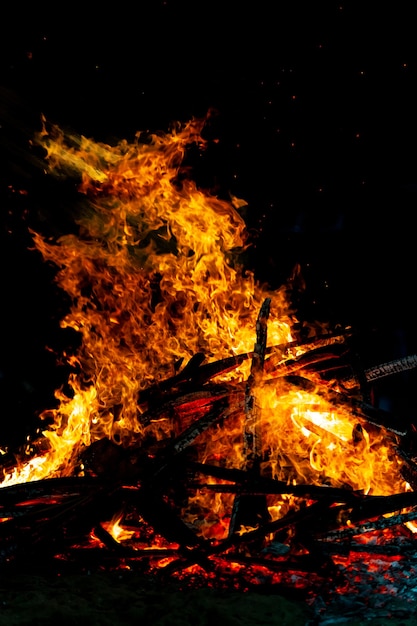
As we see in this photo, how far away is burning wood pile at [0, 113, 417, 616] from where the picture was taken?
370 centimetres

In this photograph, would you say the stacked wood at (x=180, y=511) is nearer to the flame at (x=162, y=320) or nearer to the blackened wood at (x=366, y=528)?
the blackened wood at (x=366, y=528)

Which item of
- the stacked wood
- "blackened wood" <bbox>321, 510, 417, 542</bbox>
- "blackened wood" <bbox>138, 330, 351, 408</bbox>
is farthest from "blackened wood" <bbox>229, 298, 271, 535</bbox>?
"blackened wood" <bbox>321, 510, 417, 542</bbox>

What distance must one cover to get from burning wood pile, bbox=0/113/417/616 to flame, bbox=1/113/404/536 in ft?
0.07

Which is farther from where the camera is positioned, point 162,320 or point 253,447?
point 162,320

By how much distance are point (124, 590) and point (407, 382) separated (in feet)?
21.4

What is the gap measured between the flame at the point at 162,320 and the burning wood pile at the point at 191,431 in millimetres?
22

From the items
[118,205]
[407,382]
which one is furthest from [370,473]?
[118,205]

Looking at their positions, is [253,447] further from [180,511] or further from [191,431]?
[180,511]

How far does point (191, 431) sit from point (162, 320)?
2590 mm

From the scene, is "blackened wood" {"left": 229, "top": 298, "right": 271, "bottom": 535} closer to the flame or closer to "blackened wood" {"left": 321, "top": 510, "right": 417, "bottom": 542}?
the flame

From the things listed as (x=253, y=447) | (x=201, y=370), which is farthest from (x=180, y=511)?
(x=201, y=370)

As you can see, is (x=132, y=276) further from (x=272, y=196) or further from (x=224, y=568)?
(x=224, y=568)

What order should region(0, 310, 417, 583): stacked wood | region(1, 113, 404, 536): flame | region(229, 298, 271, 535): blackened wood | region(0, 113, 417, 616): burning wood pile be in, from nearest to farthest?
region(0, 310, 417, 583): stacked wood, region(0, 113, 417, 616): burning wood pile, region(229, 298, 271, 535): blackened wood, region(1, 113, 404, 536): flame

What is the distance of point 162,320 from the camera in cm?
691
